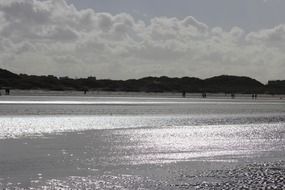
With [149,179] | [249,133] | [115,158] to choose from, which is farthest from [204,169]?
[249,133]

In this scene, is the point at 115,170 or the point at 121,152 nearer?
the point at 115,170

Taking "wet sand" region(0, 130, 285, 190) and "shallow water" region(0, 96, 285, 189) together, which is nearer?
"wet sand" region(0, 130, 285, 190)

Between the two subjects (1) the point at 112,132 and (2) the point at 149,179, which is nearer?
(2) the point at 149,179

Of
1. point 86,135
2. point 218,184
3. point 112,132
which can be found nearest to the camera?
point 218,184

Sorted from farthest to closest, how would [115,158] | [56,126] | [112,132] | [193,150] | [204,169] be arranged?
[56,126] → [112,132] → [193,150] → [115,158] → [204,169]

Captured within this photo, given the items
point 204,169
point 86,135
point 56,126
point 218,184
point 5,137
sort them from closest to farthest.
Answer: point 218,184, point 204,169, point 5,137, point 86,135, point 56,126

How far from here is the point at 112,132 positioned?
4375cm

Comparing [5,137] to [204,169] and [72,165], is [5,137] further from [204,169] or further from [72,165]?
[204,169]

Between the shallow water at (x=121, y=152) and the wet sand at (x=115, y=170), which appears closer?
the wet sand at (x=115, y=170)

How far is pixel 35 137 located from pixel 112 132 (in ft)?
25.9

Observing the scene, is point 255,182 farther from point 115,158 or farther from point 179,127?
point 179,127

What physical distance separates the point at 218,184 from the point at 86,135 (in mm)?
21377

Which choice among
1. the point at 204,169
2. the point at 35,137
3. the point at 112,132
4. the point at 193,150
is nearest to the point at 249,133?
the point at 112,132

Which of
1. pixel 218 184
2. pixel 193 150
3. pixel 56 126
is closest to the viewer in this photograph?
pixel 218 184
